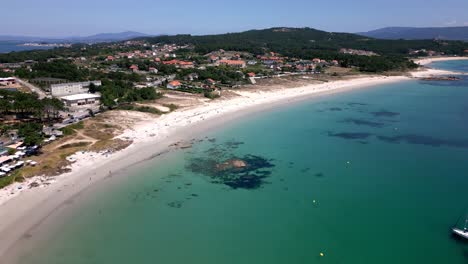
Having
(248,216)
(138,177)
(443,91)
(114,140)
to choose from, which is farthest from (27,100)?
(443,91)

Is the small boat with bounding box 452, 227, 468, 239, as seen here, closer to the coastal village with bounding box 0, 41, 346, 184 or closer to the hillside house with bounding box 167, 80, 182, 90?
the coastal village with bounding box 0, 41, 346, 184

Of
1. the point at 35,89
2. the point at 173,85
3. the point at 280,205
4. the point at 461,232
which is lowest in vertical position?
the point at 280,205

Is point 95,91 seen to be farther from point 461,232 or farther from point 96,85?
point 461,232

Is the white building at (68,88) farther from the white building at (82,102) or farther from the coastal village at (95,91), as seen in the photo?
the white building at (82,102)

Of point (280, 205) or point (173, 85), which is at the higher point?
point (173, 85)

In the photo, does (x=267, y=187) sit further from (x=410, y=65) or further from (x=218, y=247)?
(x=410, y=65)

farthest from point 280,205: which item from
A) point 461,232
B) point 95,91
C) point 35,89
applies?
point 35,89

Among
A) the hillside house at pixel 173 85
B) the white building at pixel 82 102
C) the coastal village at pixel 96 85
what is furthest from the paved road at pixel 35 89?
the hillside house at pixel 173 85
